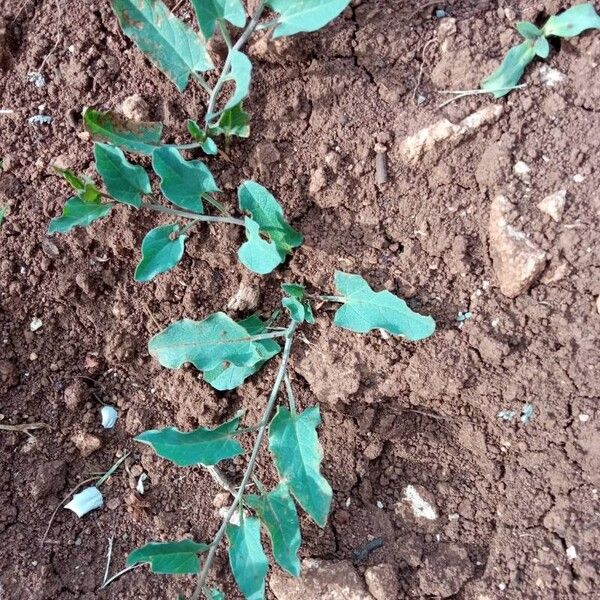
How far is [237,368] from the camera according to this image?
1956 millimetres

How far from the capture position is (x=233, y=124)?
6.03ft

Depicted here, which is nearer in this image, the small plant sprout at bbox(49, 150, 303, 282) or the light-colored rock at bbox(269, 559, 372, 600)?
the small plant sprout at bbox(49, 150, 303, 282)

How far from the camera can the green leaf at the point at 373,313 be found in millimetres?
1780

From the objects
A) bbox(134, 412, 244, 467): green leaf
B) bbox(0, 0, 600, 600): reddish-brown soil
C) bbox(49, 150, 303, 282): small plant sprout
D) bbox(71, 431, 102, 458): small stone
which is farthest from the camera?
bbox(71, 431, 102, 458): small stone

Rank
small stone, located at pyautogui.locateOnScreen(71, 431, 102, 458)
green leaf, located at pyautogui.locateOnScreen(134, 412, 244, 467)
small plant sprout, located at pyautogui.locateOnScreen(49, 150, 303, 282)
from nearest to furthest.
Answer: green leaf, located at pyautogui.locateOnScreen(134, 412, 244, 467) < small plant sprout, located at pyautogui.locateOnScreen(49, 150, 303, 282) < small stone, located at pyautogui.locateOnScreen(71, 431, 102, 458)

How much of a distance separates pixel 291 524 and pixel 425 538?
448mm

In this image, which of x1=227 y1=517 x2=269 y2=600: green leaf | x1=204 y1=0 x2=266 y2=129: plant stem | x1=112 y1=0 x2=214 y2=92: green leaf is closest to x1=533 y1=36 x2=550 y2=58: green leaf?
x1=204 y1=0 x2=266 y2=129: plant stem

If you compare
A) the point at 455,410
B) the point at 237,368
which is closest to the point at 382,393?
the point at 455,410

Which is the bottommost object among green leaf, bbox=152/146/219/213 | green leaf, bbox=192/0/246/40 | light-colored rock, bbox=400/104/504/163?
light-colored rock, bbox=400/104/504/163

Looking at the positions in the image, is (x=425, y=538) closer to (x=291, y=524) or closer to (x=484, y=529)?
(x=484, y=529)

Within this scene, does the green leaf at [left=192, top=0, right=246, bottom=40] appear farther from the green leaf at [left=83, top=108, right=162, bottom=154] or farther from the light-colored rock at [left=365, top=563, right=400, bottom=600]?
the light-colored rock at [left=365, top=563, right=400, bottom=600]

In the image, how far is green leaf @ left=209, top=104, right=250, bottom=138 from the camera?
1805mm

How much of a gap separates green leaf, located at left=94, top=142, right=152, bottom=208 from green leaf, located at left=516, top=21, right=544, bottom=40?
3.60ft

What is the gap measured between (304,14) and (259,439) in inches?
44.9
